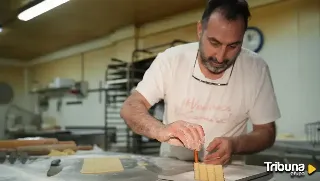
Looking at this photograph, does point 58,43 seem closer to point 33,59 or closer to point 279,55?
point 33,59

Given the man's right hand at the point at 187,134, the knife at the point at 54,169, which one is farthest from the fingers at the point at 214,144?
the knife at the point at 54,169

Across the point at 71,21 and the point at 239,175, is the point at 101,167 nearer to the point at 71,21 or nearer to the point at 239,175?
the point at 239,175

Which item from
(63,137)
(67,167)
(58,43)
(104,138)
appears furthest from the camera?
(104,138)

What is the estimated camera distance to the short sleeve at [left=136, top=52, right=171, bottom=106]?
3.39 feet

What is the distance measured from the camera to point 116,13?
1.90 metres

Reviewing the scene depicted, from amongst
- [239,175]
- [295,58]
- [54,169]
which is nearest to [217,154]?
[239,175]

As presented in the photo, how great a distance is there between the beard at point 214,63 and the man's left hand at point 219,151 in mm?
233

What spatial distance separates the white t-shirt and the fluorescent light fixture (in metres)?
0.83

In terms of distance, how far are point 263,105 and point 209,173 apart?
0.45 metres

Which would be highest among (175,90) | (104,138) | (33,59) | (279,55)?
(33,59)

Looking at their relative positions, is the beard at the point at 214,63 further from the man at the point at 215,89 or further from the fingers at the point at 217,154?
the fingers at the point at 217,154

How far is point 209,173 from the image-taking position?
69cm

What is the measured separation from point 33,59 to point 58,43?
0.31 meters

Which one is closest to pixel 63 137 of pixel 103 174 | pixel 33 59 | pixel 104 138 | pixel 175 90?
pixel 104 138
